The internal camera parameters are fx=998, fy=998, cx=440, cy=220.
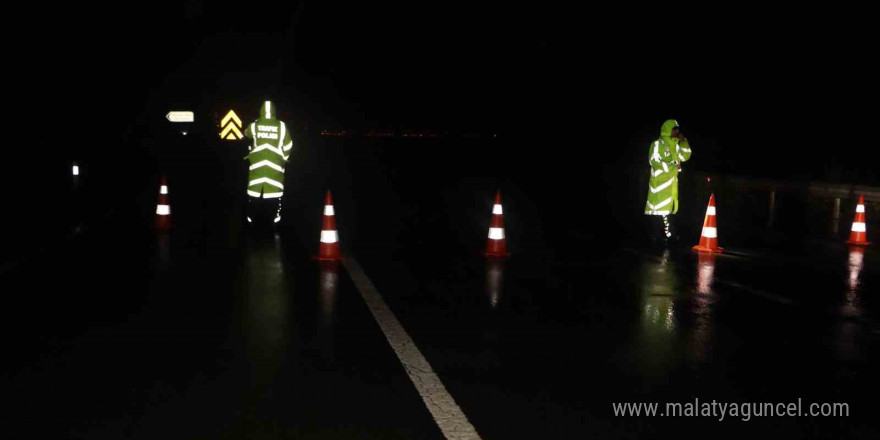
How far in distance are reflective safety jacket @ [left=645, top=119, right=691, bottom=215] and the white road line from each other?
18.2 ft

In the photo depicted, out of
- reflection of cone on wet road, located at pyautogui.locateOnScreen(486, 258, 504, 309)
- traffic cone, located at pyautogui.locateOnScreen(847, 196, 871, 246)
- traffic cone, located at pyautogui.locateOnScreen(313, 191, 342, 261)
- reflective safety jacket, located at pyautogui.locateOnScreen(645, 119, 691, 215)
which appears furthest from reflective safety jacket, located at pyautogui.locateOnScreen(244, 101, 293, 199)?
traffic cone, located at pyautogui.locateOnScreen(847, 196, 871, 246)

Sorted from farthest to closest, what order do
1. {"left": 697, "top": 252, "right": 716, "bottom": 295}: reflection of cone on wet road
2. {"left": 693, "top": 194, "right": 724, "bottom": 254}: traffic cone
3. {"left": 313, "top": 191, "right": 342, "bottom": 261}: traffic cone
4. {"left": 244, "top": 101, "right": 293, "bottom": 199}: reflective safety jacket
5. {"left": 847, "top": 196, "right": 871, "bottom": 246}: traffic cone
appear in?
1. {"left": 244, "top": 101, "right": 293, "bottom": 199}: reflective safety jacket
2. {"left": 847, "top": 196, "right": 871, "bottom": 246}: traffic cone
3. {"left": 693, "top": 194, "right": 724, "bottom": 254}: traffic cone
4. {"left": 313, "top": 191, "right": 342, "bottom": 261}: traffic cone
5. {"left": 697, "top": 252, "right": 716, "bottom": 295}: reflection of cone on wet road

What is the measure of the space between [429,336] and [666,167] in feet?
23.0

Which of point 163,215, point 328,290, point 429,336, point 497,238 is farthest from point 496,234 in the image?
point 163,215

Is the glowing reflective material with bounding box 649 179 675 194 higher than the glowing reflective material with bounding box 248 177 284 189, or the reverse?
the glowing reflective material with bounding box 649 179 675 194

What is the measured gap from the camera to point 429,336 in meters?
7.45

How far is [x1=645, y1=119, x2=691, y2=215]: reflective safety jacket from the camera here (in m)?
13.4

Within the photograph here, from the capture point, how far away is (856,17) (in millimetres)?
35188

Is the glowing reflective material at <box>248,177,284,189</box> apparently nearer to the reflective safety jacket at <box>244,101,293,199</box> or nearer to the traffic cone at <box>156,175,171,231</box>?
the reflective safety jacket at <box>244,101,293,199</box>

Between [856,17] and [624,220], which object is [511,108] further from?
[624,220]

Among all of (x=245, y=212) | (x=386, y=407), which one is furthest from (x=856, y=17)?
(x=386, y=407)

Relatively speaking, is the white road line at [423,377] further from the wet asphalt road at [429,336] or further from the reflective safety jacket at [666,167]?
the reflective safety jacket at [666,167]

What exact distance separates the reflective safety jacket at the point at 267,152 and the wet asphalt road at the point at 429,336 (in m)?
0.83

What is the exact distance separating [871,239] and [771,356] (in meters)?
9.54
